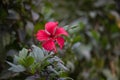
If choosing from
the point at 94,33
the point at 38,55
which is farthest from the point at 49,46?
the point at 94,33

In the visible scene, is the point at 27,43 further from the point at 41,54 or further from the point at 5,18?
the point at 41,54

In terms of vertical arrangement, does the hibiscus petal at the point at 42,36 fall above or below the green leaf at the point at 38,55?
above

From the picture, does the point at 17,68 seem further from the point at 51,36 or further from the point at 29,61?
the point at 51,36

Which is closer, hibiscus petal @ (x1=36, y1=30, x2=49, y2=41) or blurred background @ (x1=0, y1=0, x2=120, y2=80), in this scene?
hibiscus petal @ (x1=36, y1=30, x2=49, y2=41)

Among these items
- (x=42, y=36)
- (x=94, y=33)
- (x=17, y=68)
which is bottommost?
(x=17, y=68)

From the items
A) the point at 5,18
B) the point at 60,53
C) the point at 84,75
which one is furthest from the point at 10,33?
the point at 84,75

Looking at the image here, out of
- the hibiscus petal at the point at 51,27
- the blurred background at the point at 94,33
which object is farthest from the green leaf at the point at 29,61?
the blurred background at the point at 94,33

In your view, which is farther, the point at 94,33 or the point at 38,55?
the point at 94,33

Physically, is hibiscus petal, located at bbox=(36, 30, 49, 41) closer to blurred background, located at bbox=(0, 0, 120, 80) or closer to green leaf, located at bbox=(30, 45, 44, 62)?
green leaf, located at bbox=(30, 45, 44, 62)

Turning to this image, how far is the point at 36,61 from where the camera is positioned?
1.28 meters

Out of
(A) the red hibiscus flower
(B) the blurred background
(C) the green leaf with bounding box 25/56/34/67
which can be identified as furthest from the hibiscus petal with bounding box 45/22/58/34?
(B) the blurred background

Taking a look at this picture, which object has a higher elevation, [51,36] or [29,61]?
[51,36]

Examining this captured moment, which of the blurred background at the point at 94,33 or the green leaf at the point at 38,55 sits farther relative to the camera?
the blurred background at the point at 94,33

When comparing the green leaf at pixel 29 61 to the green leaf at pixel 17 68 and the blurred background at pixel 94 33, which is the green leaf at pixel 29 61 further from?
the blurred background at pixel 94 33
